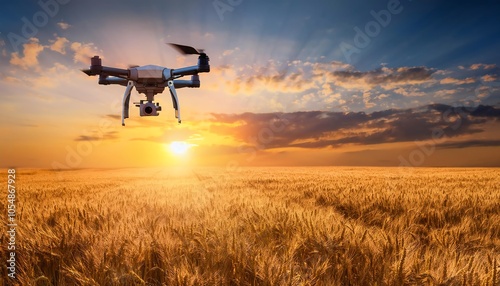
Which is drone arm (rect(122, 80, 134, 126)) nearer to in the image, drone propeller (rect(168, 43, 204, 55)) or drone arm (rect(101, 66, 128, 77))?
drone arm (rect(101, 66, 128, 77))

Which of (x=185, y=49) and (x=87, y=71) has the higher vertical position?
(x=185, y=49)

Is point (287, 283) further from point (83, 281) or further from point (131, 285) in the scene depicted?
point (83, 281)

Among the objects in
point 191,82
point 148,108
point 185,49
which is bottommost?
point 148,108

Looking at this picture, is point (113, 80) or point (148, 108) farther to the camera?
point (113, 80)

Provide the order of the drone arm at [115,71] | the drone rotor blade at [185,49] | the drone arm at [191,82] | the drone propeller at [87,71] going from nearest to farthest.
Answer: the drone rotor blade at [185,49], the drone propeller at [87,71], the drone arm at [115,71], the drone arm at [191,82]

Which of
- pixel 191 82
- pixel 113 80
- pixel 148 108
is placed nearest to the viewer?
pixel 148 108

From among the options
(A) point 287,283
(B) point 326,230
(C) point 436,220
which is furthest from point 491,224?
(A) point 287,283

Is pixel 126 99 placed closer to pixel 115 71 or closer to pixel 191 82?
pixel 115 71

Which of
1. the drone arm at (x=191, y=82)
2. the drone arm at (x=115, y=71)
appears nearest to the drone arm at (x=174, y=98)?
the drone arm at (x=115, y=71)

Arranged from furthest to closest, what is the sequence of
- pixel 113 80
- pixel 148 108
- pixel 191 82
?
pixel 191 82, pixel 113 80, pixel 148 108

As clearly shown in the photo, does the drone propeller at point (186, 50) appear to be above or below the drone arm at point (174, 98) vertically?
above

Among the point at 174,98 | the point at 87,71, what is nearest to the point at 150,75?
the point at 174,98

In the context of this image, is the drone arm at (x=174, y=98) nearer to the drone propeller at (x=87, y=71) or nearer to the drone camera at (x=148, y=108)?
the drone camera at (x=148, y=108)
